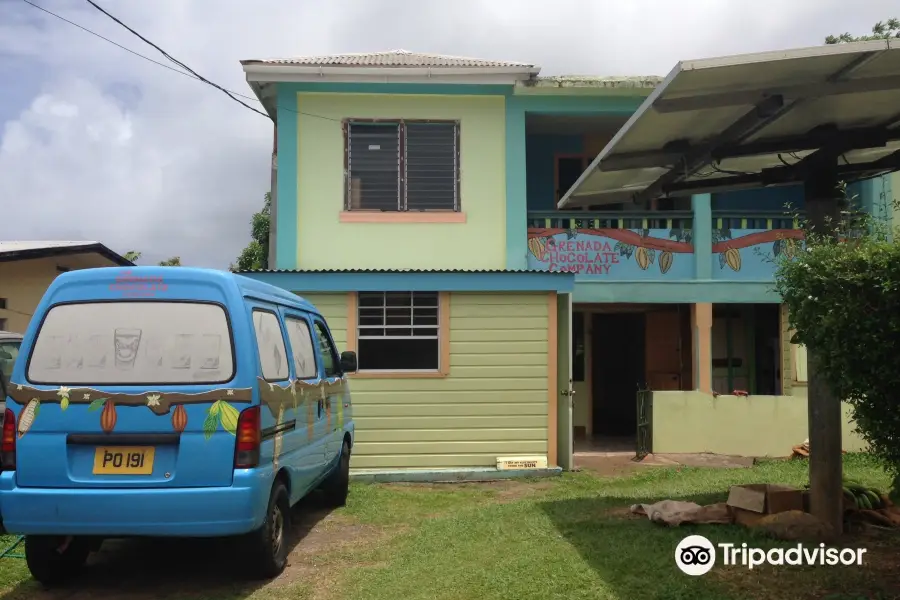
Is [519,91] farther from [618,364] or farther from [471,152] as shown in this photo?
[618,364]

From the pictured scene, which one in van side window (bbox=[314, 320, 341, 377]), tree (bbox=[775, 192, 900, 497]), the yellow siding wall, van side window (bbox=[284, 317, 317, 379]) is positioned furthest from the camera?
the yellow siding wall

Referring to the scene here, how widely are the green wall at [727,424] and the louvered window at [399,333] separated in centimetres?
334

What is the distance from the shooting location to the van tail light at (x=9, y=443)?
4797 millimetres

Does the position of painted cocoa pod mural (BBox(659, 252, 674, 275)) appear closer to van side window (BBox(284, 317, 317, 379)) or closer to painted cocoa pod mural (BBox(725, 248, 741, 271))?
painted cocoa pod mural (BBox(725, 248, 741, 271))

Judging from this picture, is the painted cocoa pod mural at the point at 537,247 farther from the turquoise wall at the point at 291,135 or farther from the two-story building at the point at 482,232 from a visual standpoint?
the turquoise wall at the point at 291,135

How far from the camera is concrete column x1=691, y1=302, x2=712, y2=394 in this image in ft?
37.2

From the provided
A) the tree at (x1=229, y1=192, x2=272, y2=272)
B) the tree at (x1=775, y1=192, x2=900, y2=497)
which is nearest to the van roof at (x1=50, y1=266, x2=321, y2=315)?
the tree at (x1=775, y1=192, x2=900, y2=497)

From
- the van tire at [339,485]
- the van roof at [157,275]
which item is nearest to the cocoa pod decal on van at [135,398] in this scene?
the van roof at [157,275]

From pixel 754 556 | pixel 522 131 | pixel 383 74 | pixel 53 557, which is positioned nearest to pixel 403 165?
pixel 383 74

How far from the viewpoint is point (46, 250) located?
13.3m

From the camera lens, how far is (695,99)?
18.0ft

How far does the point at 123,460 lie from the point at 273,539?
118 cm

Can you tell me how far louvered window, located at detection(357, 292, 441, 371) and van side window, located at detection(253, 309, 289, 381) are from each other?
4197 mm

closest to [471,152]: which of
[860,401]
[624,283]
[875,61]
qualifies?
[624,283]
